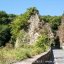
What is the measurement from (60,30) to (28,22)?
29.5 meters

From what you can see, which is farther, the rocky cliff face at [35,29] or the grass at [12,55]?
the rocky cliff face at [35,29]

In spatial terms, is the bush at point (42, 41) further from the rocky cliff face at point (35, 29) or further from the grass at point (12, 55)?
the grass at point (12, 55)

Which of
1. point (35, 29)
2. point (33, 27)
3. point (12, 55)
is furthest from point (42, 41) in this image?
point (12, 55)

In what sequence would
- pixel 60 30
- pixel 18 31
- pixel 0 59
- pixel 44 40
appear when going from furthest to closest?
pixel 60 30 < pixel 18 31 < pixel 44 40 < pixel 0 59

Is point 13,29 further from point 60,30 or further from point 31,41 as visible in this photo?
point 60,30

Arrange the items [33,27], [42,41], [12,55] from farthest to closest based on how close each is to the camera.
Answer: [33,27] → [42,41] → [12,55]

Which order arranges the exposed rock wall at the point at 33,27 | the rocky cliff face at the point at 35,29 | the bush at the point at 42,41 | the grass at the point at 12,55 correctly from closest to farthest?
the grass at the point at 12,55 → the bush at the point at 42,41 → the rocky cliff face at the point at 35,29 → the exposed rock wall at the point at 33,27

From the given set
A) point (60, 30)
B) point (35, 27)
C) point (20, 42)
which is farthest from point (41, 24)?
point (60, 30)

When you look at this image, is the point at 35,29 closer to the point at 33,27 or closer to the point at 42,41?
the point at 33,27

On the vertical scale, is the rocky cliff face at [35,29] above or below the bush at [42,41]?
above

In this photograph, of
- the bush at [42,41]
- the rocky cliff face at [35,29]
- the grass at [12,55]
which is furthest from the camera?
the rocky cliff face at [35,29]

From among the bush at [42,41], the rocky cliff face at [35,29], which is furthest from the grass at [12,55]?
the rocky cliff face at [35,29]

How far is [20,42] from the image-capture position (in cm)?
4559

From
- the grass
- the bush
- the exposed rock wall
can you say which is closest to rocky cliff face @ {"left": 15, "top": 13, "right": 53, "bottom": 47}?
the exposed rock wall
